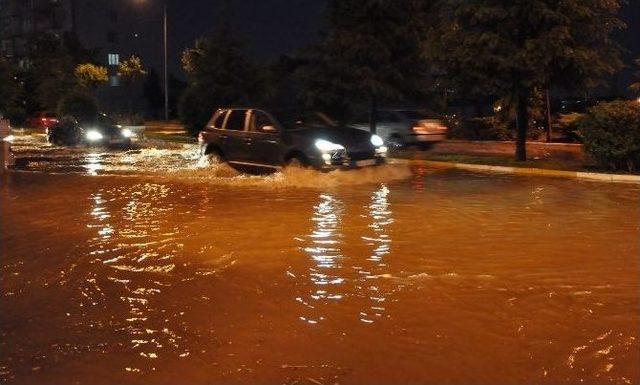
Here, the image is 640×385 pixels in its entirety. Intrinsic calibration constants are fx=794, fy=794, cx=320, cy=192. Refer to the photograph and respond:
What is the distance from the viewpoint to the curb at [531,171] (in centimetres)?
1741

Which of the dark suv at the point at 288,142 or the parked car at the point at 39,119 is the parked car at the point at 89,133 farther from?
the dark suv at the point at 288,142

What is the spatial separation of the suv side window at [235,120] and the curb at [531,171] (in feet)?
20.4

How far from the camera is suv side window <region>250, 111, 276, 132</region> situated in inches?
696

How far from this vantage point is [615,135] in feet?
59.8

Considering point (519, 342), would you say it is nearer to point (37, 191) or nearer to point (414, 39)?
point (37, 191)

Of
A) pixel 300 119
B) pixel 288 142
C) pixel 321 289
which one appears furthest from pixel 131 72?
pixel 321 289

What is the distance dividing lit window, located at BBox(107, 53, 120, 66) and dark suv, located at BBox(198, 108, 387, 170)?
64.7 m

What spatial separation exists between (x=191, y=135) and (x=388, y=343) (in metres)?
31.0

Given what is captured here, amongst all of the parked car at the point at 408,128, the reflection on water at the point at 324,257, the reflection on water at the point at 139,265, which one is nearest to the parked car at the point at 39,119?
the parked car at the point at 408,128

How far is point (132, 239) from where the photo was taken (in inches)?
414

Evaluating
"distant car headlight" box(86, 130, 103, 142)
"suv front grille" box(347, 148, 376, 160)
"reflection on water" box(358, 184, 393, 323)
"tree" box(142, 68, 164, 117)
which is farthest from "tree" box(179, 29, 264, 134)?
"tree" box(142, 68, 164, 117)

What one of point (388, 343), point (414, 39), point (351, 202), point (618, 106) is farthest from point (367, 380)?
point (414, 39)

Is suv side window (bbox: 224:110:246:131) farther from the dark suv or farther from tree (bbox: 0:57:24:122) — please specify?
tree (bbox: 0:57:24:122)

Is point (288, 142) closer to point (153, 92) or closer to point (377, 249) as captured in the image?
point (377, 249)
